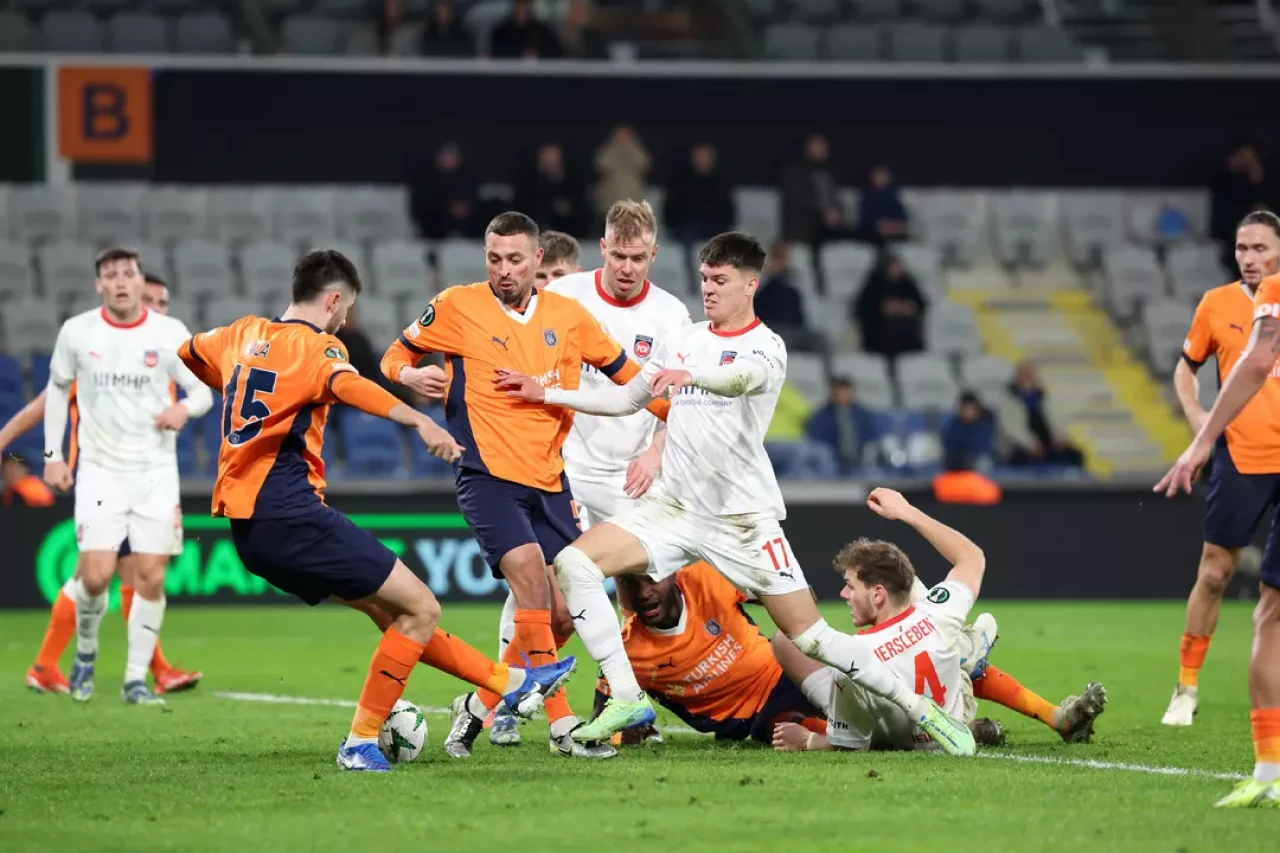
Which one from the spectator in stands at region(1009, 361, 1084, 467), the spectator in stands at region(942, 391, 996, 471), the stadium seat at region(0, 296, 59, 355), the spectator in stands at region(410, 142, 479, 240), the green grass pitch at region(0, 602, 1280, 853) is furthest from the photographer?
the spectator in stands at region(410, 142, 479, 240)

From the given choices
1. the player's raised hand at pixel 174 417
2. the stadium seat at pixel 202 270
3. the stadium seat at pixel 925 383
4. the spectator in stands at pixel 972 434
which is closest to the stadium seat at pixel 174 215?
the stadium seat at pixel 202 270

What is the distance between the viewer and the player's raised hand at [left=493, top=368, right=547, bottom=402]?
26.1 feet

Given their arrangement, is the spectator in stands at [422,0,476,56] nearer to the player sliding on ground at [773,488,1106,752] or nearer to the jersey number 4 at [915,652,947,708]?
the player sliding on ground at [773,488,1106,752]

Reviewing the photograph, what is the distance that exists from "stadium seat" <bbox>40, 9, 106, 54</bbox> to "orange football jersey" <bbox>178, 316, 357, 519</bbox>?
1762cm

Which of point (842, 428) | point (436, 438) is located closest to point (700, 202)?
point (842, 428)

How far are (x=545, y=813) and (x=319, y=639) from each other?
28.8 ft

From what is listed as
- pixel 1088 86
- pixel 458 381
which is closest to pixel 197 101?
pixel 1088 86

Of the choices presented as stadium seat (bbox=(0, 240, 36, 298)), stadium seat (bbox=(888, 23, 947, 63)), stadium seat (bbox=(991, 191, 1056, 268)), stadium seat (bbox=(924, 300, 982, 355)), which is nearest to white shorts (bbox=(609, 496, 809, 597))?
stadium seat (bbox=(0, 240, 36, 298))

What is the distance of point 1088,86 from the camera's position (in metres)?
26.7

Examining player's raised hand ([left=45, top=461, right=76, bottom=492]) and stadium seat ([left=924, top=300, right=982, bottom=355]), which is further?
stadium seat ([left=924, top=300, right=982, bottom=355])

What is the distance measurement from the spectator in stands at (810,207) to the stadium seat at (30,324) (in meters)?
9.03

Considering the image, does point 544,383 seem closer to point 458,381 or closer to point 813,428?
point 458,381

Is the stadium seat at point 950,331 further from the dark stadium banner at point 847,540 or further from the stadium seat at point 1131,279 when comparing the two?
the dark stadium banner at point 847,540

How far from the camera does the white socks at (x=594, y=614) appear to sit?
777cm
